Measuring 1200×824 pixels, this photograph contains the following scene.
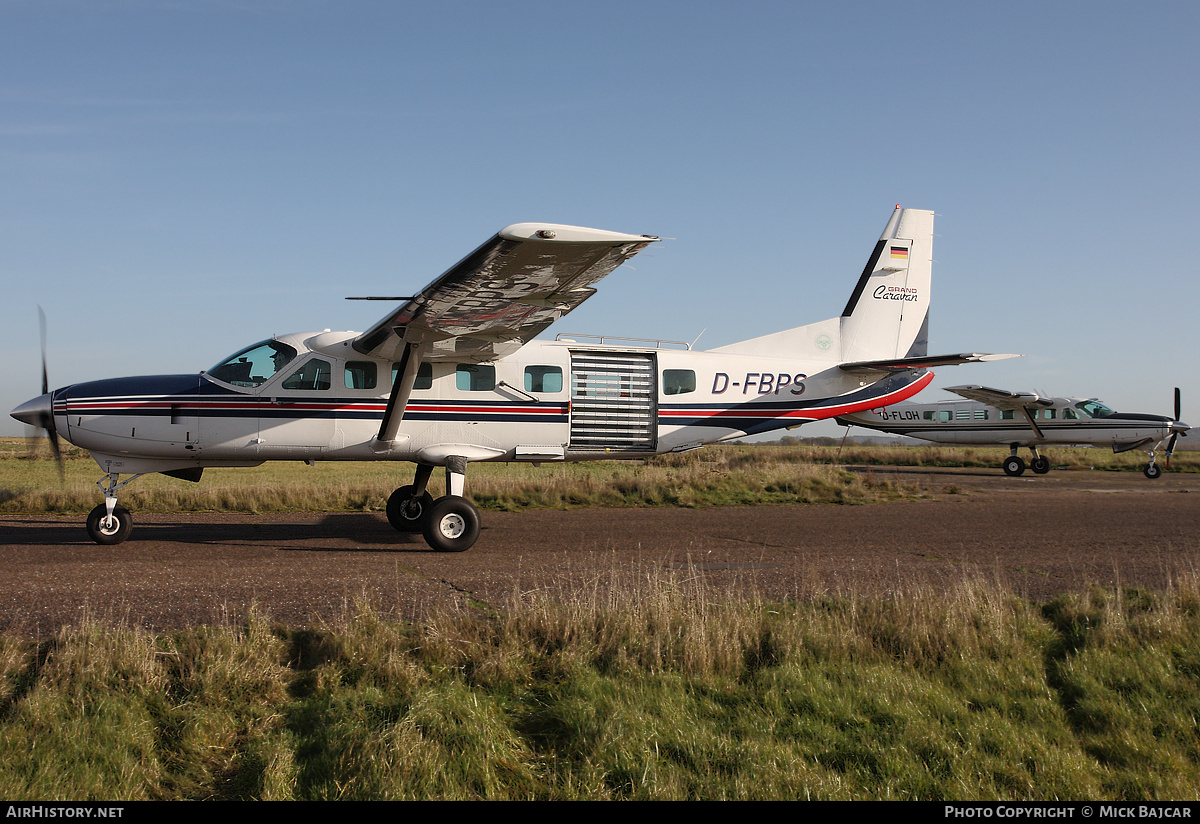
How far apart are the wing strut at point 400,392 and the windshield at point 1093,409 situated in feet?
107

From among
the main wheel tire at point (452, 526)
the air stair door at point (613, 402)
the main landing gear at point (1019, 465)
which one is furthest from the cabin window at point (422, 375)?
the main landing gear at point (1019, 465)

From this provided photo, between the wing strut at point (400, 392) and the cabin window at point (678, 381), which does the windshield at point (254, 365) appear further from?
the cabin window at point (678, 381)

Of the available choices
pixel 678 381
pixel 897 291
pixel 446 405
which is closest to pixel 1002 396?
pixel 897 291

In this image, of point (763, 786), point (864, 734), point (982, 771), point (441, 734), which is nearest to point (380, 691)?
point (441, 734)

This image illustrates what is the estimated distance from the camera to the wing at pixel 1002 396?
32.2m

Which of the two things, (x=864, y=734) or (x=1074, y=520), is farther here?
(x=1074, y=520)

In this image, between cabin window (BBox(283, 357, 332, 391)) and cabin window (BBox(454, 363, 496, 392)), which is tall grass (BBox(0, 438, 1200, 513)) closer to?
cabin window (BBox(283, 357, 332, 391))

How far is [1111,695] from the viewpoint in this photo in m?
5.27

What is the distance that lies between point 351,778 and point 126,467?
9.01 m

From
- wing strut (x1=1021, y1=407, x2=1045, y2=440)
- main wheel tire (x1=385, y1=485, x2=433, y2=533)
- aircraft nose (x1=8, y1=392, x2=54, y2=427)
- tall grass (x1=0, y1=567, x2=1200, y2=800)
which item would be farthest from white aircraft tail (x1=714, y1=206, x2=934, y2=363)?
wing strut (x1=1021, y1=407, x2=1045, y2=440)

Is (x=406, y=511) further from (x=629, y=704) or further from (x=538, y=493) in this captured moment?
(x=629, y=704)

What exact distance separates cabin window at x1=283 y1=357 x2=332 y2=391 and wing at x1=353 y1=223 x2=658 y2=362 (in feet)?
2.21

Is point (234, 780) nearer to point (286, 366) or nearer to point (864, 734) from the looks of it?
point (864, 734)

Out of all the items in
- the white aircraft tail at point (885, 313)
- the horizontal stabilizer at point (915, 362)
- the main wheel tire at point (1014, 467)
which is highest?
→ the white aircraft tail at point (885, 313)
